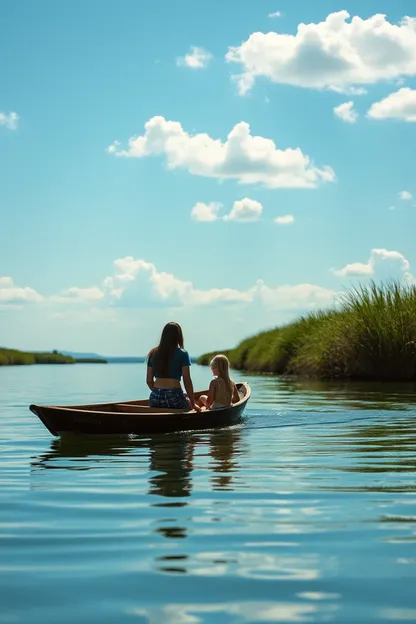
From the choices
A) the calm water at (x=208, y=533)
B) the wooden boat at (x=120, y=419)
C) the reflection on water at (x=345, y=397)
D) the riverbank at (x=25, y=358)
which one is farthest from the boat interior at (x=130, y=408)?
the riverbank at (x=25, y=358)

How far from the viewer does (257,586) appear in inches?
172

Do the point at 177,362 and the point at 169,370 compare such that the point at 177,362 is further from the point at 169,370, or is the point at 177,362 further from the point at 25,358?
the point at 25,358

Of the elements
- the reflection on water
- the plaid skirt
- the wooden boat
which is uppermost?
the plaid skirt

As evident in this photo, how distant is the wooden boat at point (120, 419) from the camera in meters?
11.3

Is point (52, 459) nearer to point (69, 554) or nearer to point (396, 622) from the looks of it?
point (69, 554)

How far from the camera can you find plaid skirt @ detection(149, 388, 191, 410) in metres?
12.5

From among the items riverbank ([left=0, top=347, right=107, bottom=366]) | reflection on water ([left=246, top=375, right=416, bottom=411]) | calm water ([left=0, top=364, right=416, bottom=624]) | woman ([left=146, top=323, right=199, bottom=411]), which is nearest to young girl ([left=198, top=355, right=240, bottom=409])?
woman ([left=146, top=323, right=199, bottom=411])

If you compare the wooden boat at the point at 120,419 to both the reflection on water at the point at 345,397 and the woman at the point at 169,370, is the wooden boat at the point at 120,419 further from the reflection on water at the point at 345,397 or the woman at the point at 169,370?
the reflection on water at the point at 345,397

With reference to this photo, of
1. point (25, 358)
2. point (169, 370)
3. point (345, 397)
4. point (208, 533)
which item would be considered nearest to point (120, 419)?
point (169, 370)

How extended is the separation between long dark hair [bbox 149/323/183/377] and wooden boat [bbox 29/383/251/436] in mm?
697

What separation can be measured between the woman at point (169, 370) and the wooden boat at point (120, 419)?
A: 0.15 m

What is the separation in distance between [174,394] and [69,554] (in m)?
7.48

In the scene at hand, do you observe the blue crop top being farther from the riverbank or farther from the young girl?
the riverbank

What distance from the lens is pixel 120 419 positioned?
11578 mm
